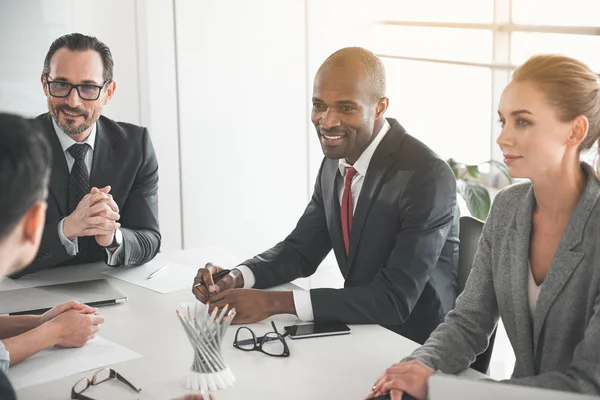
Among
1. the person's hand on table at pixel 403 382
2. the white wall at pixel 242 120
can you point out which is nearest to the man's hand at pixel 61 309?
the person's hand on table at pixel 403 382

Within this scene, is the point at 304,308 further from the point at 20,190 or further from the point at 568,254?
the point at 20,190

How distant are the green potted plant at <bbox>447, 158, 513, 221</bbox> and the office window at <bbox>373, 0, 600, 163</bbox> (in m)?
0.19

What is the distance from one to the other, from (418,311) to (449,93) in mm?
2013

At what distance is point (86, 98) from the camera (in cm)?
304

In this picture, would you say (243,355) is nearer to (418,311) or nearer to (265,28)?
(418,311)

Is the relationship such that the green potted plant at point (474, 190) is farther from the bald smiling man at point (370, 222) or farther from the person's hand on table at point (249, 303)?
the person's hand on table at point (249, 303)

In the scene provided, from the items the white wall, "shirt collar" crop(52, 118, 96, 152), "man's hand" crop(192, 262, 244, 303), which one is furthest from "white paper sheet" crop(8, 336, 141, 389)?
the white wall

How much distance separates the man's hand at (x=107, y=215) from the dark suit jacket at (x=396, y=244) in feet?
1.56

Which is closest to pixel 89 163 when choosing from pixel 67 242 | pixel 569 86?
pixel 67 242

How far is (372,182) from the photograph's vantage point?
266 cm

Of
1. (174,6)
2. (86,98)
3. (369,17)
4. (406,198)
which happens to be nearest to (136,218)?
(86,98)

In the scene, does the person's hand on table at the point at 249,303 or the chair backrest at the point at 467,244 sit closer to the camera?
the person's hand on table at the point at 249,303

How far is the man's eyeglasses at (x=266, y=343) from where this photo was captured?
2068mm

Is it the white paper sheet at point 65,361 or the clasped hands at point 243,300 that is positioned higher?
the clasped hands at point 243,300
